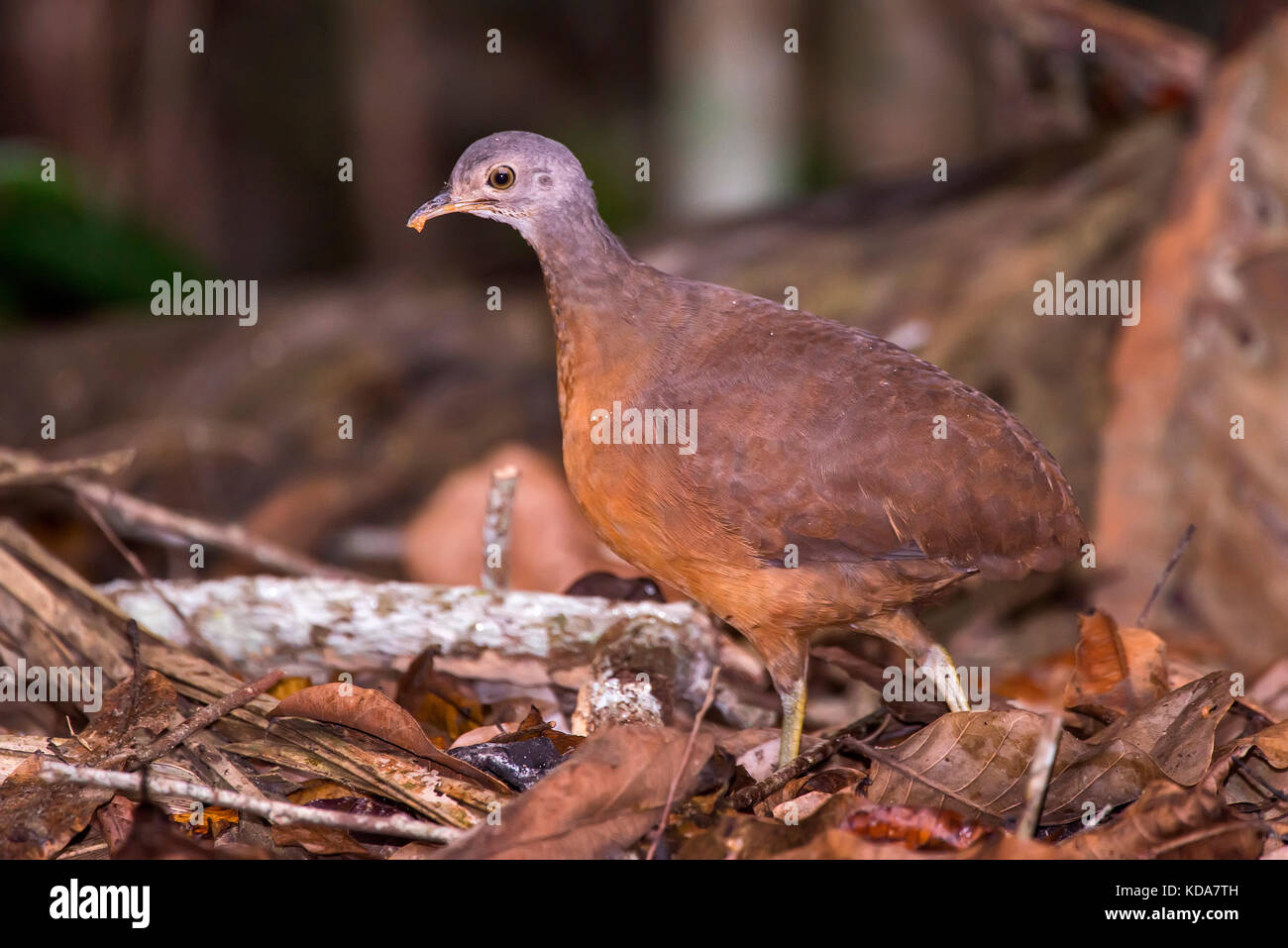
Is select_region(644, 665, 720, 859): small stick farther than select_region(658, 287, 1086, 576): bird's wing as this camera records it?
No

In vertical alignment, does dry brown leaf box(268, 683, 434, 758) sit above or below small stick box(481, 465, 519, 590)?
below

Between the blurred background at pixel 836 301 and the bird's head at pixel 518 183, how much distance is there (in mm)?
1815

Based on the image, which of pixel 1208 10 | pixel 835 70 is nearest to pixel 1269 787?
pixel 1208 10

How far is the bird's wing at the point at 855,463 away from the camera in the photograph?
2877mm

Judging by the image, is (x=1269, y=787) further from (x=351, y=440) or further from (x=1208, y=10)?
(x=1208, y=10)

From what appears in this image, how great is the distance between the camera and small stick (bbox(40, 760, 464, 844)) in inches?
91.8

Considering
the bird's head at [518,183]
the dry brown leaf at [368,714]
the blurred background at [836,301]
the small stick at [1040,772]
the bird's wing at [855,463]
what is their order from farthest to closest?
the blurred background at [836,301] → the bird's head at [518,183] → the bird's wing at [855,463] → the dry brown leaf at [368,714] → the small stick at [1040,772]

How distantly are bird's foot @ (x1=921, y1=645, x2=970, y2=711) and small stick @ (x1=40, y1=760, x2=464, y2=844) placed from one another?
1344 mm

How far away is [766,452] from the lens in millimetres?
2883

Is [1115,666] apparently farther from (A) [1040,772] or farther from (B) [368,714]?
(B) [368,714]

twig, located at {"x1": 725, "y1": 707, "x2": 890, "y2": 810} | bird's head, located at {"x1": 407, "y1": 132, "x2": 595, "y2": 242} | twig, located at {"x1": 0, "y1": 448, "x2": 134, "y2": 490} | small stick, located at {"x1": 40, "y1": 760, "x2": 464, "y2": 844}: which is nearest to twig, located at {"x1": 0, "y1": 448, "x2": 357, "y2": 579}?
twig, located at {"x1": 0, "y1": 448, "x2": 134, "y2": 490}

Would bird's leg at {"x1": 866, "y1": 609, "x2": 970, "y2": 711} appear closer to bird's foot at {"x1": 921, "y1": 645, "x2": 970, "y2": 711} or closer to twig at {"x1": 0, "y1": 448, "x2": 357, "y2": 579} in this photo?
bird's foot at {"x1": 921, "y1": 645, "x2": 970, "y2": 711}

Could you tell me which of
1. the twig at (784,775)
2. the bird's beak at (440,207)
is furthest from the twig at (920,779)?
the bird's beak at (440,207)

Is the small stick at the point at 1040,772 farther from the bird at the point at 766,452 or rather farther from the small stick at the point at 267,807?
the small stick at the point at 267,807
